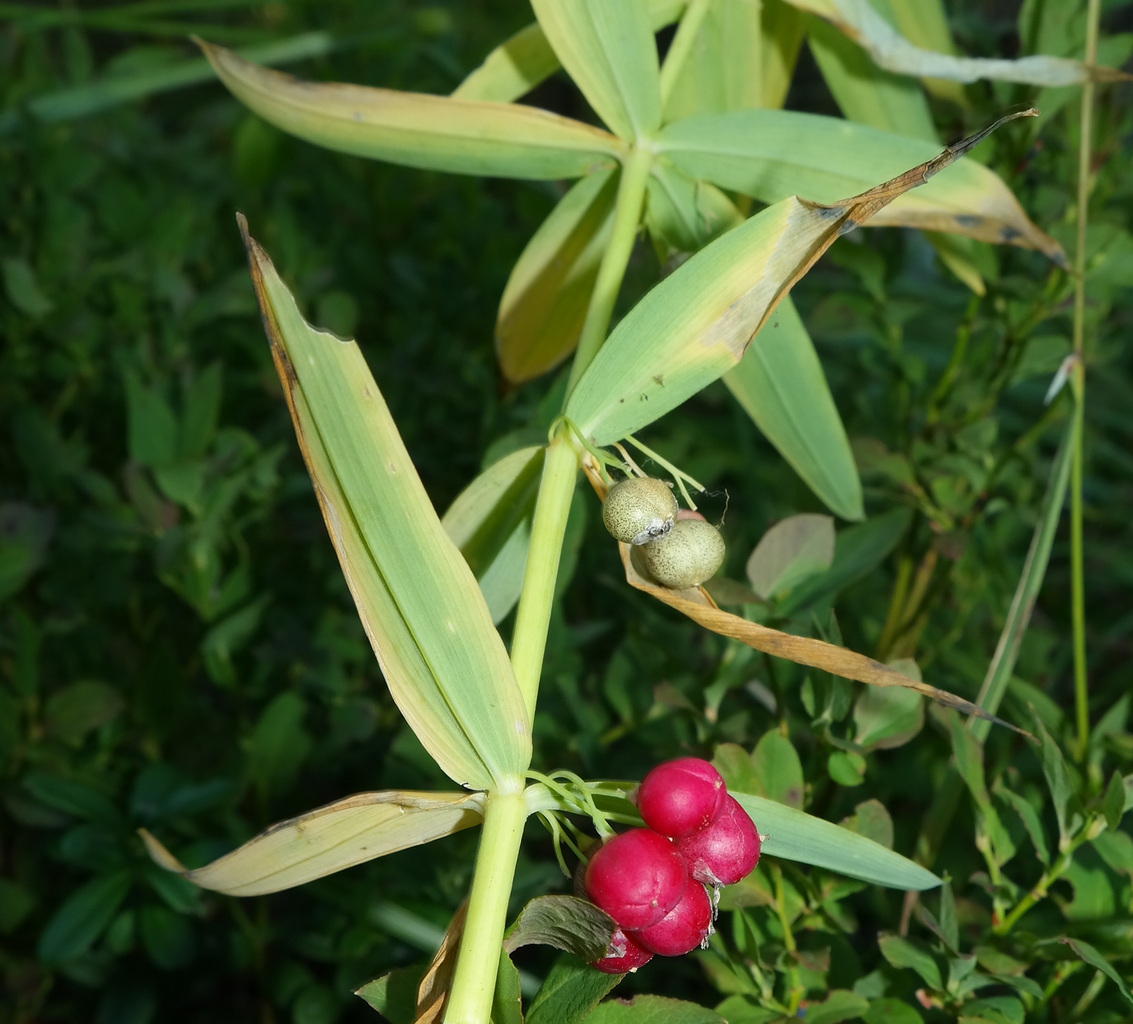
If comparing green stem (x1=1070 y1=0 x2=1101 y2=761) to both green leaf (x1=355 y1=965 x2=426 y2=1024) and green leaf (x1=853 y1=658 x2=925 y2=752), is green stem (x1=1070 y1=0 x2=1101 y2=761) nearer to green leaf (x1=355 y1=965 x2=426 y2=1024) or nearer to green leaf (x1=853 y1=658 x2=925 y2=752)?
green leaf (x1=853 y1=658 x2=925 y2=752)

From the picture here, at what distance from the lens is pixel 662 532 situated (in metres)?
0.43

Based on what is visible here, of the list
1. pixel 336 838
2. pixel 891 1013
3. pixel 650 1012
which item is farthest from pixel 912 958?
pixel 336 838

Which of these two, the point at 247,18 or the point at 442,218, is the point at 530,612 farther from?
the point at 247,18

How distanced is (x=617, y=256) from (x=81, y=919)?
0.55 meters

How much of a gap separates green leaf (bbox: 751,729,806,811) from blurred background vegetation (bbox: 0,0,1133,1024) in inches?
0.8

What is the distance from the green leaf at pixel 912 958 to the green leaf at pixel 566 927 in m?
0.17

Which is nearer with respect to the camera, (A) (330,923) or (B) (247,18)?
(A) (330,923)

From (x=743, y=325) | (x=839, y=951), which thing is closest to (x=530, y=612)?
(x=743, y=325)

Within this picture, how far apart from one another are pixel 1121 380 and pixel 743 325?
4.20 feet

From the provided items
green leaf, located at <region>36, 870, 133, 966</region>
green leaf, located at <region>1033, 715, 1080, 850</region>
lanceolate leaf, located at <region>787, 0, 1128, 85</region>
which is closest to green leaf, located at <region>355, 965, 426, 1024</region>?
green leaf, located at <region>1033, 715, 1080, 850</region>

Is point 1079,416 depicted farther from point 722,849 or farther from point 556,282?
point 722,849

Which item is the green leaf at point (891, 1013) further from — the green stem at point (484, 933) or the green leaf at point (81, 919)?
the green leaf at point (81, 919)

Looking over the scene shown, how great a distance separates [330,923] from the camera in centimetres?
80

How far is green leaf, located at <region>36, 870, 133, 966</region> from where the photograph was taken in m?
0.71
